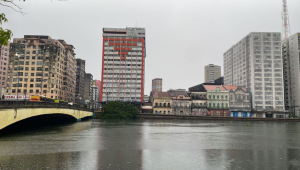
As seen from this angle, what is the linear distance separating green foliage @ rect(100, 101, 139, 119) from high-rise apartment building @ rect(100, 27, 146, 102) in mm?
18843

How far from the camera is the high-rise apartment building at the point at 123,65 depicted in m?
122

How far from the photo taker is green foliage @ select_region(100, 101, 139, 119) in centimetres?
9831

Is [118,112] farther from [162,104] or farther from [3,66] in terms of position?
[3,66]

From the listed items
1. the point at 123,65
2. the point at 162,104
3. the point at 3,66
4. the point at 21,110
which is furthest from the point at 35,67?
the point at 21,110

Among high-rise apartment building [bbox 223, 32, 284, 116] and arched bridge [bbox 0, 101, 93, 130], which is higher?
high-rise apartment building [bbox 223, 32, 284, 116]

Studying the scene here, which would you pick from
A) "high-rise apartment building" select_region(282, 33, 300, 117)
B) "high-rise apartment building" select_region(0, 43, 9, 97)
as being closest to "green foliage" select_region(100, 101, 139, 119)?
"high-rise apartment building" select_region(0, 43, 9, 97)

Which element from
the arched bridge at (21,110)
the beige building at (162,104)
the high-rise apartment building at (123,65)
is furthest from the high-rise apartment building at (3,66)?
the arched bridge at (21,110)

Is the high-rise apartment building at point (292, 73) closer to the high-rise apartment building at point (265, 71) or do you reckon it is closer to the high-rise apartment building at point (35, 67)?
the high-rise apartment building at point (265, 71)

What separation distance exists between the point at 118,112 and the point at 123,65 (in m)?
35.8

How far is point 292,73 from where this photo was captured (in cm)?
13975

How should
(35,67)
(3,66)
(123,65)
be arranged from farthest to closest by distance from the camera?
1. (3,66)
2. (123,65)
3. (35,67)

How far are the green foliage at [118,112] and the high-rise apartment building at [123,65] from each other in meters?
18.8

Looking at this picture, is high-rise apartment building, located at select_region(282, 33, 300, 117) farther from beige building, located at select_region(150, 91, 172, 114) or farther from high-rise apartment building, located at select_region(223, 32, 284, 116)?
beige building, located at select_region(150, 91, 172, 114)

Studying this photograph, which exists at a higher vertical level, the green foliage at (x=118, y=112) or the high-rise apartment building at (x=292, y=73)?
the high-rise apartment building at (x=292, y=73)
